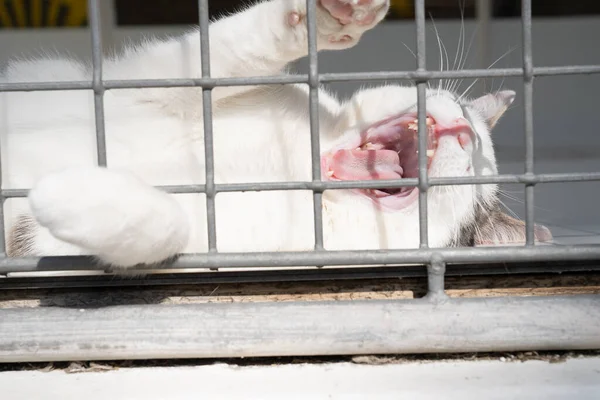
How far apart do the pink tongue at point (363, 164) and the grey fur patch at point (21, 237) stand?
2.48ft

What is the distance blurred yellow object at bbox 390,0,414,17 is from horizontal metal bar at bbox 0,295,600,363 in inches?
170

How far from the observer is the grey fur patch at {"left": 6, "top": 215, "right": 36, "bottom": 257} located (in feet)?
5.26

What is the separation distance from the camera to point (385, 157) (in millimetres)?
1850

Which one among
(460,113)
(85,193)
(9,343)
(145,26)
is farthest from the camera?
(145,26)

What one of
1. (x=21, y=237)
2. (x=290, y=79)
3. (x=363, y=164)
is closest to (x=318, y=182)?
(x=290, y=79)

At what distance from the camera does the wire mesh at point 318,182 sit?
135 centimetres

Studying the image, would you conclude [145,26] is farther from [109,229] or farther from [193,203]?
[109,229]

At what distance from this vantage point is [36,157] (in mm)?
1714

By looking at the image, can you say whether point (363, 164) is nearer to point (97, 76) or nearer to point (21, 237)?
point (97, 76)

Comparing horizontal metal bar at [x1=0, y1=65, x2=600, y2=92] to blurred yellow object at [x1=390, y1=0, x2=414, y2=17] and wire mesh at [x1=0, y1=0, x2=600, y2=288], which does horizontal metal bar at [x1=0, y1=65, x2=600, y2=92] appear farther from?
blurred yellow object at [x1=390, y1=0, x2=414, y2=17]

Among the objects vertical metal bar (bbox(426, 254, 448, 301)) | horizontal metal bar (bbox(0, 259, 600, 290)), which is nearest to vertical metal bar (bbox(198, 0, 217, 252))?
horizontal metal bar (bbox(0, 259, 600, 290))

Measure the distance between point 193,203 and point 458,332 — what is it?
693 millimetres

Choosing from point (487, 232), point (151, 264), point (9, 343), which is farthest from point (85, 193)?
point (487, 232)

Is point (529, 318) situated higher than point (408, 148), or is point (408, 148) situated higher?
point (408, 148)
